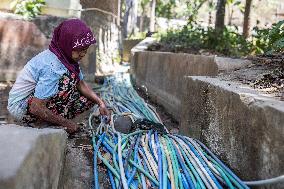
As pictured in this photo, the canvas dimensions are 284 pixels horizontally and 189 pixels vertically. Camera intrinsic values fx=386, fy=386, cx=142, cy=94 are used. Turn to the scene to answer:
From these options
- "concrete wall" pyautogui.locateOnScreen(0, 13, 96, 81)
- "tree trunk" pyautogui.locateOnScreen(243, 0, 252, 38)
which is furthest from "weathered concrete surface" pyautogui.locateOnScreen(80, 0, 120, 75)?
"tree trunk" pyautogui.locateOnScreen(243, 0, 252, 38)

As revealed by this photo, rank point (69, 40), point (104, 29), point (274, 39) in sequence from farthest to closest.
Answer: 1. point (104, 29)
2. point (274, 39)
3. point (69, 40)

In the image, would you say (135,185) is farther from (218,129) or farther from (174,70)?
(174,70)

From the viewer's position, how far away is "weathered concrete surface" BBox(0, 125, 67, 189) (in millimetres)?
1473

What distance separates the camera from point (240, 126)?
2.36m

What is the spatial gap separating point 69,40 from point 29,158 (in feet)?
5.21

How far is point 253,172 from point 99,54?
23.6ft

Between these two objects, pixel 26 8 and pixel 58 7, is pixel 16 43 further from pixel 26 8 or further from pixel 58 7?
pixel 58 7

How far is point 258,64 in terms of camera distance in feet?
12.2

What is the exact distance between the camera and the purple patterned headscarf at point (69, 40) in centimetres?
305

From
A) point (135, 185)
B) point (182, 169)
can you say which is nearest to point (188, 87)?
point (182, 169)

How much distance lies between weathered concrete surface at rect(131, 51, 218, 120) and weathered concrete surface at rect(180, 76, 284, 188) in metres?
0.86

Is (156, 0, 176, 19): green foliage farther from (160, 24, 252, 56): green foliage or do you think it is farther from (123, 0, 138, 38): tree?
(160, 24, 252, 56): green foliage

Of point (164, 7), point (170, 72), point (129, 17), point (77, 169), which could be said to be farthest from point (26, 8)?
point (164, 7)

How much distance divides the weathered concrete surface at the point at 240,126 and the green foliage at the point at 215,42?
366cm
